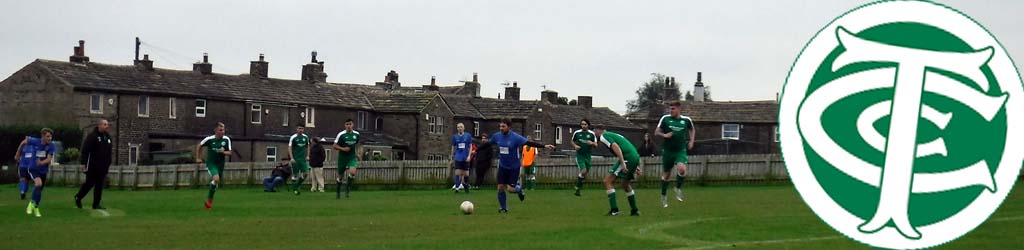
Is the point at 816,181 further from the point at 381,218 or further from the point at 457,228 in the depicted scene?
the point at 381,218

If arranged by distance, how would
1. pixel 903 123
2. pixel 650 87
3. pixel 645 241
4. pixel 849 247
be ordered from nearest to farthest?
1. pixel 903 123
2. pixel 849 247
3. pixel 645 241
4. pixel 650 87

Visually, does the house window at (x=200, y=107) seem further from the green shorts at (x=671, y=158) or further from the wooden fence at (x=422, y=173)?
the green shorts at (x=671, y=158)

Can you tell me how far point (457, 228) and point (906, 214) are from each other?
16.1m

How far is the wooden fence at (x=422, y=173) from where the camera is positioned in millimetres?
43906

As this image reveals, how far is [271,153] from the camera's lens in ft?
299

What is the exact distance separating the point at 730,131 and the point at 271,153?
108 ft

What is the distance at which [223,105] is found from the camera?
8988 centimetres

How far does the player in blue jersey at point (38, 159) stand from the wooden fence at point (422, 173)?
1658 centimetres

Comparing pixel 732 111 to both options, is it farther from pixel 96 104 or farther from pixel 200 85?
pixel 96 104

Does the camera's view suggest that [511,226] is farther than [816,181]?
Yes

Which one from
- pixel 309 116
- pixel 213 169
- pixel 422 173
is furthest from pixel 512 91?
pixel 213 169

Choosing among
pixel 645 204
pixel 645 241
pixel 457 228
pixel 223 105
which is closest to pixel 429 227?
pixel 457 228

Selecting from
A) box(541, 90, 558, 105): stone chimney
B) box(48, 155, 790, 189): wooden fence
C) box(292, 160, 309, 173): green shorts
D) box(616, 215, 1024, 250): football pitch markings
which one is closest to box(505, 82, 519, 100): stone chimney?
box(541, 90, 558, 105): stone chimney

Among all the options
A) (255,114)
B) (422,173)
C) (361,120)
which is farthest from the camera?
(361,120)
